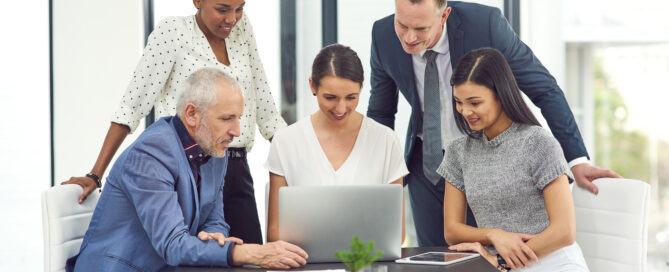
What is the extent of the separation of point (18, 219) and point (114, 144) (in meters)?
1.85

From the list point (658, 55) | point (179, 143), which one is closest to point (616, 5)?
point (658, 55)

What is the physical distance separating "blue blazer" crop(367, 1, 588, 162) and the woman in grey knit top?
0.34m

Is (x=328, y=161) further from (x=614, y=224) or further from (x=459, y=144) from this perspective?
(x=614, y=224)

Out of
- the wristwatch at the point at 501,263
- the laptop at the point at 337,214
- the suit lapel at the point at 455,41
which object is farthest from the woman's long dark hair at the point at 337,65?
the wristwatch at the point at 501,263

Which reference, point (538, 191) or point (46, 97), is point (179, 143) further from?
point (46, 97)

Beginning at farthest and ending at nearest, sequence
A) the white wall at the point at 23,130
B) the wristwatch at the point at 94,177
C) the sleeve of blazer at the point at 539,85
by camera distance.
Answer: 1. the white wall at the point at 23,130
2. the sleeve of blazer at the point at 539,85
3. the wristwatch at the point at 94,177

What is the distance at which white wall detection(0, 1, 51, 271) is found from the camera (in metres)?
3.86

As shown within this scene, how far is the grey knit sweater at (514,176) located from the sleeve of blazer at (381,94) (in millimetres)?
679

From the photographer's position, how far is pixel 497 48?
2.56 metres

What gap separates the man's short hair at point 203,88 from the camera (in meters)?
2.03

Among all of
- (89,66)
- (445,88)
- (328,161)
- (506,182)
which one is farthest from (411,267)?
(89,66)

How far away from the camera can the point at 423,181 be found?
8.75 ft

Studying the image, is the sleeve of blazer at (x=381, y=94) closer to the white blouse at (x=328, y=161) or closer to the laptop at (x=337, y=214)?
the white blouse at (x=328, y=161)

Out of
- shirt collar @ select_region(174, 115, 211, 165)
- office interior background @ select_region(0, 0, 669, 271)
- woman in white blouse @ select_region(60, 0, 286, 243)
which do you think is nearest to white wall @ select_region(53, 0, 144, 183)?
office interior background @ select_region(0, 0, 669, 271)
